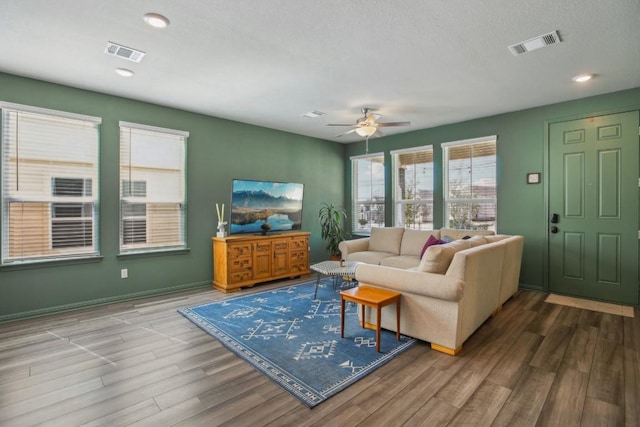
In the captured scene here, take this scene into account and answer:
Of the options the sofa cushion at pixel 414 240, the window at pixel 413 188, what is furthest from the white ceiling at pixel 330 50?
the sofa cushion at pixel 414 240

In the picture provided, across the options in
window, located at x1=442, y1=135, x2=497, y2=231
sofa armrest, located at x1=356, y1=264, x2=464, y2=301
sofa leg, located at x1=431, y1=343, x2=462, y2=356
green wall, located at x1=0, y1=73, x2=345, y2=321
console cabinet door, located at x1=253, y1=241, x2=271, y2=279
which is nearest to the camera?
sofa armrest, located at x1=356, y1=264, x2=464, y2=301

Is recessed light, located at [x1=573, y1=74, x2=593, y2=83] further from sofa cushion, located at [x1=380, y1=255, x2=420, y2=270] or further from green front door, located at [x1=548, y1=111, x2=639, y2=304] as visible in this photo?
sofa cushion, located at [x1=380, y1=255, x2=420, y2=270]

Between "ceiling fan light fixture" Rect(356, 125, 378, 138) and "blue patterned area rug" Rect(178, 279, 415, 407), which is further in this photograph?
"ceiling fan light fixture" Rect(356, 125, 378, 138)

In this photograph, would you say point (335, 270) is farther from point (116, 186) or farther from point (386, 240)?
point (116, 186)

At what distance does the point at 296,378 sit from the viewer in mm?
2377

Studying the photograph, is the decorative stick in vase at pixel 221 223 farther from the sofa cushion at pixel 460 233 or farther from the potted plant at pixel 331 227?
the sofa cushion at pixel 460 233

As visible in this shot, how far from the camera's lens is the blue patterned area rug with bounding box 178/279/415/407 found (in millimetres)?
2389

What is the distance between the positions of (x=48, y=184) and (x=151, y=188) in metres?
1.13

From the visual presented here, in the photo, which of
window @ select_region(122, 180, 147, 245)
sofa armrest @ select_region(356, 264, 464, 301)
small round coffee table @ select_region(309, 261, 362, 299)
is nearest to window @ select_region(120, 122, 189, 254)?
window @ select_region(122, 180, 147, 245)

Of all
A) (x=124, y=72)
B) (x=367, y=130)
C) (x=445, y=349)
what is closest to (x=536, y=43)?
(x=367, y=130)

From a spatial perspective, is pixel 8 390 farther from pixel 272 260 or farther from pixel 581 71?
pixel 581 71

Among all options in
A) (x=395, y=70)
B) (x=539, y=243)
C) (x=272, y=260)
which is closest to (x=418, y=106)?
(x=395, y=70)

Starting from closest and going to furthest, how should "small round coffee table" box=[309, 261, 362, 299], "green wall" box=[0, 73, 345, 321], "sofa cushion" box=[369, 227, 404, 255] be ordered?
"green wall" box=[0, 73, 345, 321] < "small round coffee table" box=[309, 261, 362, 299] < "sofa cushion" box=[369, 227, 404, 255]

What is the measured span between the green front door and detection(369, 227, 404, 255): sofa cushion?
2195 millimetres
